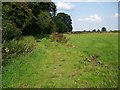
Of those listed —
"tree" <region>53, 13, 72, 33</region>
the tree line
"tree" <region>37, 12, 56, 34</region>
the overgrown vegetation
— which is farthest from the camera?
"tree" <region>53, 13, 72, 33</region>

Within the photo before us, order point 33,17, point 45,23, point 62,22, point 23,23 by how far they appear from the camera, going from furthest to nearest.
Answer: point 62,22, point 45,23, point 33,17, point 23,23

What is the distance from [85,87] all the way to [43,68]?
4.12m

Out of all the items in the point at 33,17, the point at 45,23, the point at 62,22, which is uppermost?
A: the point at 33,17

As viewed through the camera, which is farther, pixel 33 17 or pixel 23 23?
pixel 33 17

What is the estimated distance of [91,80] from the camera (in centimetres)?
1113

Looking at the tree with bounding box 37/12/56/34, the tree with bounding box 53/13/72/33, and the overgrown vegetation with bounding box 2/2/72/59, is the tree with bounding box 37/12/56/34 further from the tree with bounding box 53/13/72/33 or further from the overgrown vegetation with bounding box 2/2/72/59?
the tree with bounding box 53/13/72/33

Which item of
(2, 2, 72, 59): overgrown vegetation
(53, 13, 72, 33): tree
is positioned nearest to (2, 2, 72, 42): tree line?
(2, 2, 72, 59): overgrown vegetation

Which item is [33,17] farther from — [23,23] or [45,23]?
[23,23]

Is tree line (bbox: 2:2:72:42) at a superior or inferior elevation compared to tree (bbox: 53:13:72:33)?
superior

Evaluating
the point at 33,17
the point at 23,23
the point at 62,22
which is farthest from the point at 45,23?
the point at 62,22

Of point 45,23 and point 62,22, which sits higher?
point 45,23

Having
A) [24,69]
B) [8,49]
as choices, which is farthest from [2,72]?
[8,49]

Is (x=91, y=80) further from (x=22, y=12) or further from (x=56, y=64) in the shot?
(x=22, y=12)

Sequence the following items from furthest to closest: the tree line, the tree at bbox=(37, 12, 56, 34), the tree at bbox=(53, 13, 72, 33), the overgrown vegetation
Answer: the tree at bbox=(53, 13, 72, 33) < the tree at bbox=(37, 12, 56, 34) < the tree line < the overgrown vegetation
